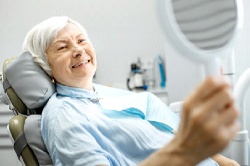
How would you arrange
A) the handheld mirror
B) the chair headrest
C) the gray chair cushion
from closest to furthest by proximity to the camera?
the handheld mirror < the gray chair cushion < the chair headrest

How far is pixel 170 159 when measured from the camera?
1.82 feet

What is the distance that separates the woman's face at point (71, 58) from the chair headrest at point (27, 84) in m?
0.06

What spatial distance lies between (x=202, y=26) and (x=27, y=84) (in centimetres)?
100

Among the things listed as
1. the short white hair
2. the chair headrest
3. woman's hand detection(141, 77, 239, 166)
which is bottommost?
the chair headrest

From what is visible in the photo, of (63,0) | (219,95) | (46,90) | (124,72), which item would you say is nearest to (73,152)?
(46,90)

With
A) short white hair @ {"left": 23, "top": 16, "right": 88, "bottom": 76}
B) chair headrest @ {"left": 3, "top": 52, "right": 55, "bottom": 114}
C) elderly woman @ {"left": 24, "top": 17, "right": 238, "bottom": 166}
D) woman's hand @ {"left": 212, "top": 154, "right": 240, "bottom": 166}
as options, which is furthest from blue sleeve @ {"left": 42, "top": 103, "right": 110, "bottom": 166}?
woman's hand @ {"left": 212, "top": 154, "right": 240, "bottom": 166}

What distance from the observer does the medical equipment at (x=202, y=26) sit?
59 cm

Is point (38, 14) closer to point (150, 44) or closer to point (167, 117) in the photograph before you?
point (150, 44)

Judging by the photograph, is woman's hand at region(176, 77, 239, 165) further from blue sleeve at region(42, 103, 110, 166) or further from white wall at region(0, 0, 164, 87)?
white wall at region(0, 0, 164, 87)

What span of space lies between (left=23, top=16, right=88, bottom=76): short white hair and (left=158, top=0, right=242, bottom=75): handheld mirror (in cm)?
90

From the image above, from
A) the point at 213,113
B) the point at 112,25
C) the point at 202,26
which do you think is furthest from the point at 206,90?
the point at 112,25

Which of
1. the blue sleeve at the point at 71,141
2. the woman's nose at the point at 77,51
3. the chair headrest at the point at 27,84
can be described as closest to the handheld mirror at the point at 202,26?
the blue sleeve at the point at 71,141

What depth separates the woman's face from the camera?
1.39m

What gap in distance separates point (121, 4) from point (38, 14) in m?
0.77
